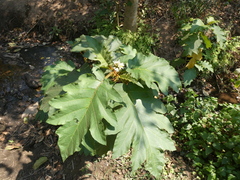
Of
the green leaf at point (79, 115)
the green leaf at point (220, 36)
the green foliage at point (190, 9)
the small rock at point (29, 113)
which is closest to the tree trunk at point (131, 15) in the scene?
the green foliage at point (190, 9)

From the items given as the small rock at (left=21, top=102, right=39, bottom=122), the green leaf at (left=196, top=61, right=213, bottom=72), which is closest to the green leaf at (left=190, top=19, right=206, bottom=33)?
the green leaf at (left=196, top=61, right=213, bottom=72)

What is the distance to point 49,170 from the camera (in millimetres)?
2764

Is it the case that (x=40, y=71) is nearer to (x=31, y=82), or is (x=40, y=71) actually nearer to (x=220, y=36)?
(x=31, y=82)

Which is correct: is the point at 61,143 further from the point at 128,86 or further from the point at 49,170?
the point at 49,170

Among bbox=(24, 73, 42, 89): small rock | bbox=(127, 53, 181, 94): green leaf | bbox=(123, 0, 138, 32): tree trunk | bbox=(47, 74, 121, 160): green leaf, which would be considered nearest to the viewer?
bbox=(47, 74, 121, 160): green leaf

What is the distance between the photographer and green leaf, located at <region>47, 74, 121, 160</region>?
57.8 inches

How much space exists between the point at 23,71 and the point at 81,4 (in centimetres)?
299

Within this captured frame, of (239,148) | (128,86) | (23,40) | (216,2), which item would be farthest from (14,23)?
(239,148)

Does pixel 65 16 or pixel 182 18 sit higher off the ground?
pixel 182 18

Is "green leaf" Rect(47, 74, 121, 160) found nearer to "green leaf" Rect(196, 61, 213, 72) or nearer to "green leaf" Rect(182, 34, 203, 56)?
"green leaf" Rect(182, 34, 203, 56)

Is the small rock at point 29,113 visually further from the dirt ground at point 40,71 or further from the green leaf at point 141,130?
the green leaf at point 141,130

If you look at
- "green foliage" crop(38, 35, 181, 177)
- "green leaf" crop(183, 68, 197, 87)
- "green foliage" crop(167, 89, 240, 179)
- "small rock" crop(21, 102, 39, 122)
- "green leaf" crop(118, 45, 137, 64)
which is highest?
"green leaf" crop(118, 45, 137, 64)

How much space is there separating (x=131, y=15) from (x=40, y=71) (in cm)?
272

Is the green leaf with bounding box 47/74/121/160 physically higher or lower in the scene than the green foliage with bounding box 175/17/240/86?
higher
